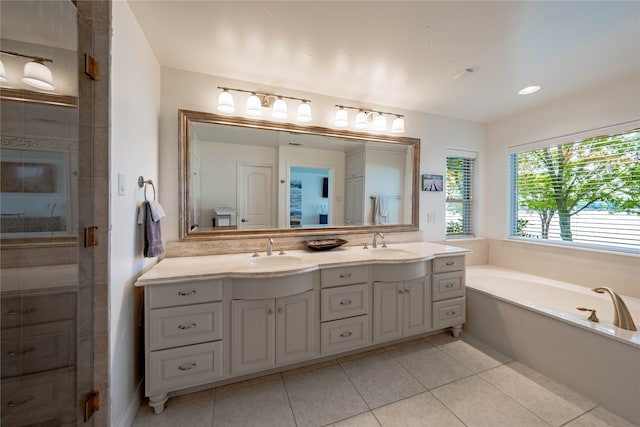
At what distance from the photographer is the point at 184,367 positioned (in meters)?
1.43

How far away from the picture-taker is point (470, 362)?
6.30 ft

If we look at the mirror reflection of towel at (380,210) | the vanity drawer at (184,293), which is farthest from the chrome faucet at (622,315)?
the vanity drawer at (184,293)

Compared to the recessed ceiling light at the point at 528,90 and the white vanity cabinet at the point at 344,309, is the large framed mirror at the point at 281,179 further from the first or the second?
the recessed ceiling light at the point at 528,90

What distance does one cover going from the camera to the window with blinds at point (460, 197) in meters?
3.04

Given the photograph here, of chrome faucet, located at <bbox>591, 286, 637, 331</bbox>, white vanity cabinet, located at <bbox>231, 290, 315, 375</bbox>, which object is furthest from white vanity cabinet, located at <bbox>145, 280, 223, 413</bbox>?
chrome faucet, located at <bbox>591, 286, 637, 331</bbox>

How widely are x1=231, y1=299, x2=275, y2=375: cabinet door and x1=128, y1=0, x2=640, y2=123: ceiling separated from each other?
5.68 ft

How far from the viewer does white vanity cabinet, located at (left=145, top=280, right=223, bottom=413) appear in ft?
4.52

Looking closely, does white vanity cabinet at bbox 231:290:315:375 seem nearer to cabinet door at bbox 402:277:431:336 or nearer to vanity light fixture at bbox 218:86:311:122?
cabinet door at bbox 402:277:431:336

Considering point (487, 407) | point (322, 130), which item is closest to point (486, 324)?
point (487, 407)

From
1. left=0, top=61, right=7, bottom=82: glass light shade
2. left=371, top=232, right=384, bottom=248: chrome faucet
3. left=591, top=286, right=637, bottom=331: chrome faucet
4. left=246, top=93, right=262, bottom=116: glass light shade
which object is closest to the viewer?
left=0, top=61, right=7, bottom=82: glass light shade

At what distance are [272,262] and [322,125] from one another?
1.38 meters

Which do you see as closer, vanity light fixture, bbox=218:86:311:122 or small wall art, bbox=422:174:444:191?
vanity light fixture, bbox=218:86:311:122

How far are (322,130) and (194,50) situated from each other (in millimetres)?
1151

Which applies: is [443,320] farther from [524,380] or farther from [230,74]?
[230,74]
